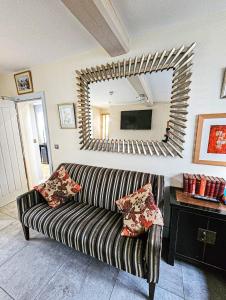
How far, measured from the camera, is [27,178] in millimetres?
3064

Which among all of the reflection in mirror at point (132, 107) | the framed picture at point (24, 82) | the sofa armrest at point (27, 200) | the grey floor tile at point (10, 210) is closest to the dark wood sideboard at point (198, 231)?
the reflection in mirror at point (132, 107)

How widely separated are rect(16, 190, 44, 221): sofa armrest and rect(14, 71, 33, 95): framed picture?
1.80 meters

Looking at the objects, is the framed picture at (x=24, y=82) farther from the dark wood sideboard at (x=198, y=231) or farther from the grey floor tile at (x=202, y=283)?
the grey floor tile at (x=202, y=283)

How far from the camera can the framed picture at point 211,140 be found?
1.42 meters

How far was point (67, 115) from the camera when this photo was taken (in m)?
2.23

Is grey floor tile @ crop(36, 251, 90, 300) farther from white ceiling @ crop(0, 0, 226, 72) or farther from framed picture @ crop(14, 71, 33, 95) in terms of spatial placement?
framed picture @ crop(14, 71, 33, 95)

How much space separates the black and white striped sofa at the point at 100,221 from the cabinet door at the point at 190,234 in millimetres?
282

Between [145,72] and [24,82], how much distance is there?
7.11 ft

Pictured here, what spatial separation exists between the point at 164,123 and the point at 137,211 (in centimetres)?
103

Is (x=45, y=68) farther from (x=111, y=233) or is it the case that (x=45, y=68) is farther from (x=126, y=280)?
(x=126, y=280)

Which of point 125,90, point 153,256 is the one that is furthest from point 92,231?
point 125,90

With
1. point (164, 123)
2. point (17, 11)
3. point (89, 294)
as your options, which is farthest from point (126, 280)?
point (17, 11)

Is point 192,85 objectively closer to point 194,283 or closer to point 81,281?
point 194,283

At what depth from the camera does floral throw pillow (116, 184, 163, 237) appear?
1.23 metres
